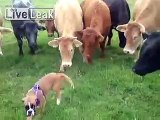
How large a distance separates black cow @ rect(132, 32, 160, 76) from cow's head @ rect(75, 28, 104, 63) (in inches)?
85.5

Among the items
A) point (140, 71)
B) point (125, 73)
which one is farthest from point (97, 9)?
point (140, 71)

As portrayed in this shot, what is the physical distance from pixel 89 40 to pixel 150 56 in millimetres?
2485

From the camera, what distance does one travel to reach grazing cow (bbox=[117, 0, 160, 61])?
967cm

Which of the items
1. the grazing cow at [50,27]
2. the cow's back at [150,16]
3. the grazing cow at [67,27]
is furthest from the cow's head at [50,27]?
the cow's back at [150,16]

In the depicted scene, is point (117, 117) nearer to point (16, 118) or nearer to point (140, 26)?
point (16, 118)

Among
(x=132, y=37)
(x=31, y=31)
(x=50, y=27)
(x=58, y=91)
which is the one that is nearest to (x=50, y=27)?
(x=50, y=27)

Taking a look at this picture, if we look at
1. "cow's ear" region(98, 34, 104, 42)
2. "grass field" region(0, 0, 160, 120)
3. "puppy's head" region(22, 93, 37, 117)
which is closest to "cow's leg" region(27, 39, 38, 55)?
"grass field" region(0, 0, 160, 120)

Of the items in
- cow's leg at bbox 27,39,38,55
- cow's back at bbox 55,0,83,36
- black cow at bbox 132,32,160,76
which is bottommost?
cow's leg at bbox 27,39,38,55

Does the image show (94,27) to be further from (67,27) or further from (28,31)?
(28,31)

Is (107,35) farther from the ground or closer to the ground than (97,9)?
closer to the ground

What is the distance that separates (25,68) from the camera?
393 inches

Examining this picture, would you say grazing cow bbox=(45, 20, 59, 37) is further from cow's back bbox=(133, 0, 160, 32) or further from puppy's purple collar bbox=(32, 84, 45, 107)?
puppy's purple collar bbox=(32, 84, 45, 107)

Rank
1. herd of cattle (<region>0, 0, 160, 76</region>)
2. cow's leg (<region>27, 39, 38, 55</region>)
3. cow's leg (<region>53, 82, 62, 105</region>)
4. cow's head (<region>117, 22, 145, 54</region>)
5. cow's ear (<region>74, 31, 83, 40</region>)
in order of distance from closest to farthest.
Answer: cow's leg (<region>53, 82, 62, 105</region>), herd of cattle (<region>0, 0, 160, 76</region>), cow's head (<region>117, 22, 145, 54</region>), cow's ear (<region>74, 31, 83, 40</region>), cow's leg (<region>27, 39, 38, 55</region>)

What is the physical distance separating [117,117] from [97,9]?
405 cm
